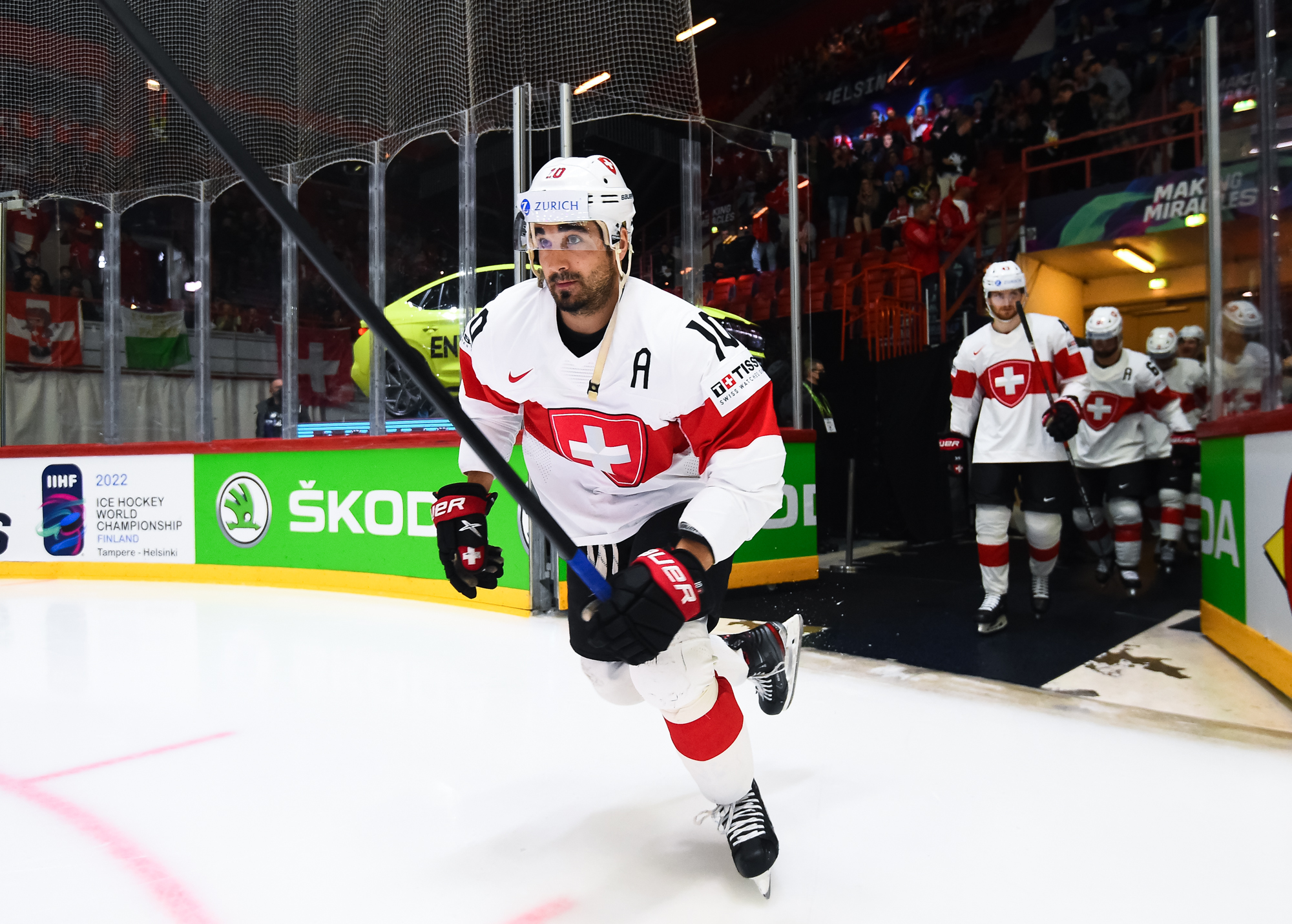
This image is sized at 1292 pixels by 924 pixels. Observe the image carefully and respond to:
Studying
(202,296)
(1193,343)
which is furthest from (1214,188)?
(202,296)

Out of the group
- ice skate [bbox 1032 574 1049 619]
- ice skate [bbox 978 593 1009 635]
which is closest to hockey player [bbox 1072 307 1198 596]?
ice skate [bbox 1032 574 1049 619]

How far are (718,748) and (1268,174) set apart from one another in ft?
11.0

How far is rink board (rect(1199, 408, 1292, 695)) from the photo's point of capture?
284 centimetres

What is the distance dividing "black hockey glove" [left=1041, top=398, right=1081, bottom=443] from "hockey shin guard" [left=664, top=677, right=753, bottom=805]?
9.04 ft

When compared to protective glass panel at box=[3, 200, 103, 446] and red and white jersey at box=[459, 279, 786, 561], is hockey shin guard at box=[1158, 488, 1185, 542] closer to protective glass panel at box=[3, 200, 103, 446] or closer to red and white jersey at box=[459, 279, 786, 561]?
red and white jersey at box=[459, 279, 786, 561]

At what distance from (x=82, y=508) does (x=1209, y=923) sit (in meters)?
7.17

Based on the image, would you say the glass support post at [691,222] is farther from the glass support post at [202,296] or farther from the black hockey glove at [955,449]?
the glass support post at [202,296]

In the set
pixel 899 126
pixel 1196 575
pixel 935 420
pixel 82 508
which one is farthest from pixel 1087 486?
pixel 899 126

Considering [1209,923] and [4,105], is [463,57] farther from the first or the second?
[1209,923]

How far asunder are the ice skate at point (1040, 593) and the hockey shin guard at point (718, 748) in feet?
10.3

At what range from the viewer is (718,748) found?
5.56ft

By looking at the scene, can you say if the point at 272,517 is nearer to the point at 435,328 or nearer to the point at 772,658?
the point at 435,328

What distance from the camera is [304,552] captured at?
19.0 feet

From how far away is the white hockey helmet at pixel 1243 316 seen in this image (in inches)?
138
